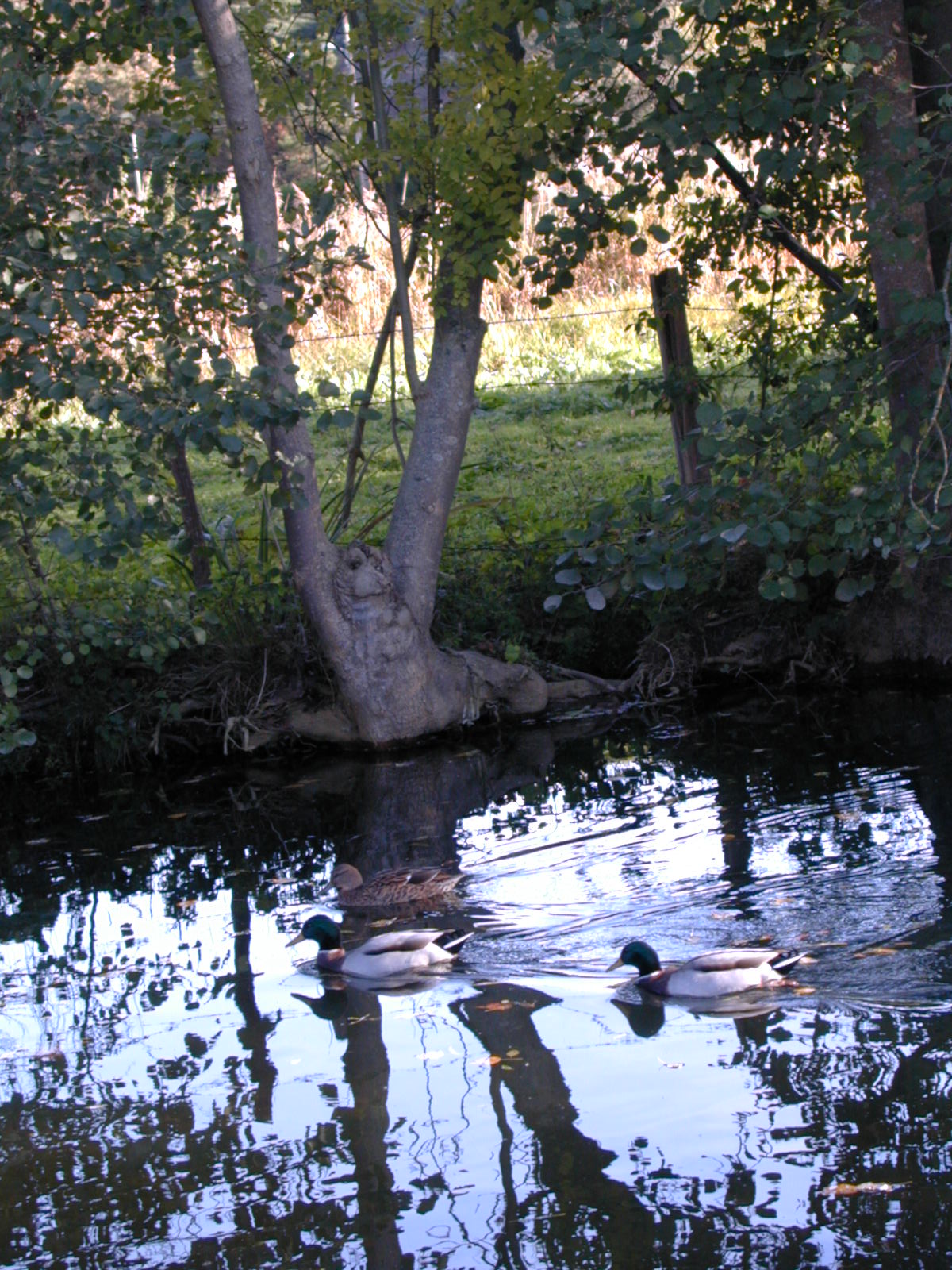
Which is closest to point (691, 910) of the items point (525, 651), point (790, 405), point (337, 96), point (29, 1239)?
point (790, 405)

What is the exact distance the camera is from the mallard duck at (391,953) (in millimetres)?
6691

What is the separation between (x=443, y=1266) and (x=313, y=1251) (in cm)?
42

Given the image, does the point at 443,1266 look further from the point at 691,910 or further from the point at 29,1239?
the point at 691,910

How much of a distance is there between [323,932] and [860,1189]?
124 inches

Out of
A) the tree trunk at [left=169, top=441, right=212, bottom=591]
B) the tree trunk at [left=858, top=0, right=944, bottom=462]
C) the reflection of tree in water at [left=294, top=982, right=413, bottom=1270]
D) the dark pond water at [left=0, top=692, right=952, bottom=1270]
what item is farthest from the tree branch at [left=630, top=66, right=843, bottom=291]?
the reflection of tree in water at [left=294, top=982, right=413, bottom=1270]

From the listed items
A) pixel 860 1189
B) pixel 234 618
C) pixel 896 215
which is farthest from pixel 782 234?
pixel 860 1189

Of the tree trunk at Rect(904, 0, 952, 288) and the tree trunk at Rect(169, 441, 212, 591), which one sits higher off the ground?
the tree trunk at Rect(904, 0, 952, 288)

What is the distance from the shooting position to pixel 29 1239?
471cm

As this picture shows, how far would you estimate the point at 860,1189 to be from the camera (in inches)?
177

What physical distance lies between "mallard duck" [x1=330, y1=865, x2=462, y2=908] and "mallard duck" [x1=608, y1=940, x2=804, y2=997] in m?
1.51

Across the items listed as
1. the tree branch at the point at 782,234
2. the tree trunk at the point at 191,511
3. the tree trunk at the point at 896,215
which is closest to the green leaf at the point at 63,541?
the tree trunk at the point at 191,511

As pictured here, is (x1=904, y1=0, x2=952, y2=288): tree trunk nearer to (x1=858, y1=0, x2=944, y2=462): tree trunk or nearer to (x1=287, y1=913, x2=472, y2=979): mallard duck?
(x1=858, y1=0, x2=944, y2=462): tree trunk

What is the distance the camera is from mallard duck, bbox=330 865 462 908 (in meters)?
7.43

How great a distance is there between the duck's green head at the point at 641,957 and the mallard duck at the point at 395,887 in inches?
51.6
